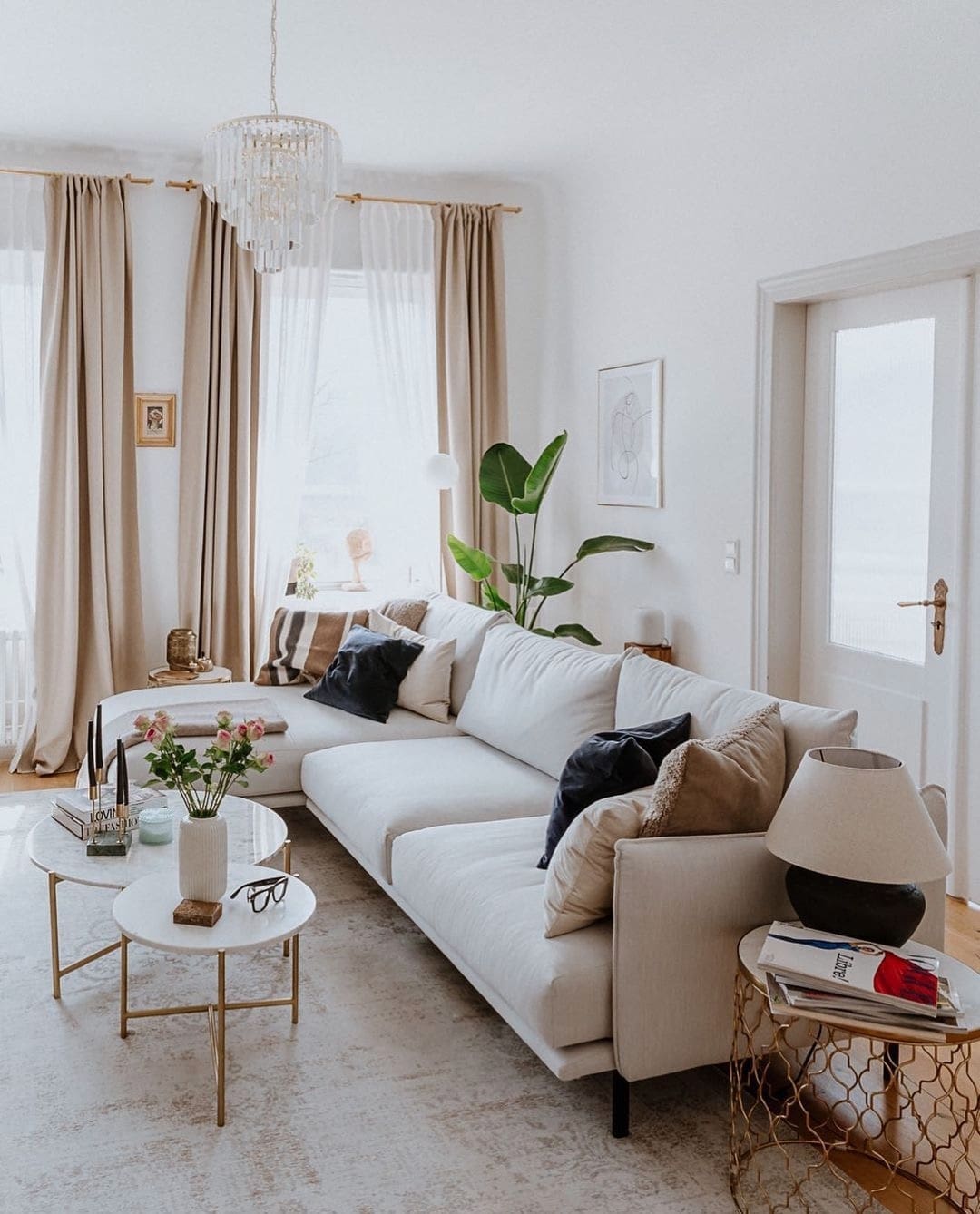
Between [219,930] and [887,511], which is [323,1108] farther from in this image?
[887,511]

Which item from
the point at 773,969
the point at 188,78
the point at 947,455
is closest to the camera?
the point at 773,969

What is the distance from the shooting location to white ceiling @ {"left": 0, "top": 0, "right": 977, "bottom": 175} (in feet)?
12.3

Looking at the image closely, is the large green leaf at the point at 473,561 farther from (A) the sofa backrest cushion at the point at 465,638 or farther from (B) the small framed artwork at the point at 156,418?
(B) the small framed artwork at the point at 156,418

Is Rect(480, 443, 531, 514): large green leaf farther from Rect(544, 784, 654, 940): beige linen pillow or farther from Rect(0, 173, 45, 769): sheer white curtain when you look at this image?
Rect(544, 784, 654, 940): beige linen pillow

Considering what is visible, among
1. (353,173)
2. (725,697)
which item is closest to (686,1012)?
(725,697)

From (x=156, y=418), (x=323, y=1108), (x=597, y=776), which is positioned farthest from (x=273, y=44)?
(x=323, y=1108)

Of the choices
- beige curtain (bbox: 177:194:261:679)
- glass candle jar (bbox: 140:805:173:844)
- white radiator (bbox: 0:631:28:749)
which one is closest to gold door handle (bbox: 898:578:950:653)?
glass candle jar (bbox: 140:805:173:844)

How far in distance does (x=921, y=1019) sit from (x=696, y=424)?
3.27 metres

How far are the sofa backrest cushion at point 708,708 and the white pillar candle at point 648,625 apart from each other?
1473 millimetres

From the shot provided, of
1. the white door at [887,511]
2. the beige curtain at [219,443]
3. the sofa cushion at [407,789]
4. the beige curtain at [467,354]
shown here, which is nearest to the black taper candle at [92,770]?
the sofa cushion at [407,789]

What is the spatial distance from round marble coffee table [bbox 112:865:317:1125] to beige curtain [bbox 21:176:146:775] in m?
2.67

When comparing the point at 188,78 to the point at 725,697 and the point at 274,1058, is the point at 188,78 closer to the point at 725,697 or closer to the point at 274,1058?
the point at 725,697

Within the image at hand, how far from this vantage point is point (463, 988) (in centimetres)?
317

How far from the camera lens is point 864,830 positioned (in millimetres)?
2170
